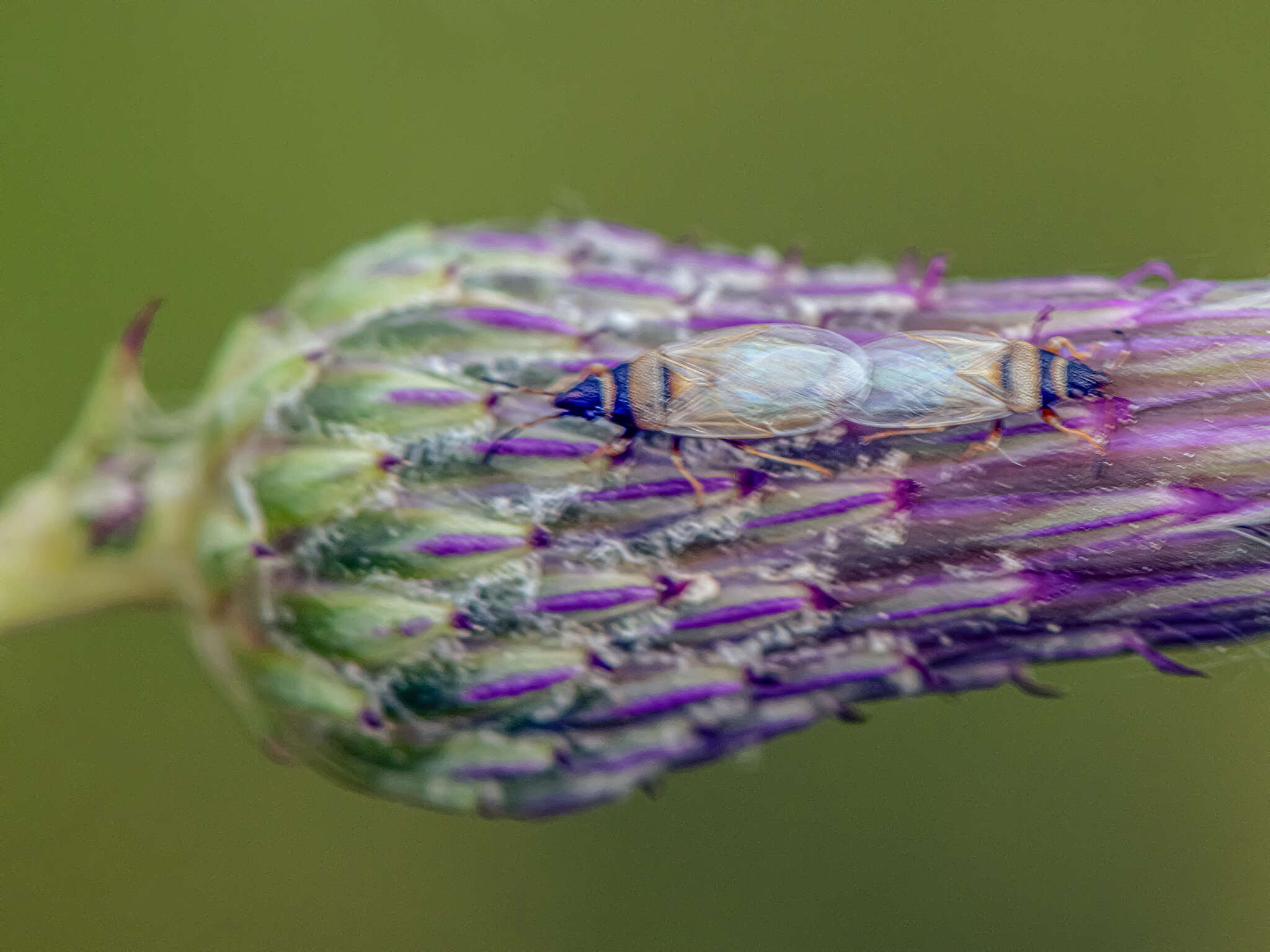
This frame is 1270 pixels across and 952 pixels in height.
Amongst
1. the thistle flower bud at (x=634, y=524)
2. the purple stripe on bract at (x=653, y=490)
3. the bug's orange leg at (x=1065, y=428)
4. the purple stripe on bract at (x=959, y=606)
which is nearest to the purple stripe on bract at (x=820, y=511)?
the thistle flower bud at (x=634, y=524)

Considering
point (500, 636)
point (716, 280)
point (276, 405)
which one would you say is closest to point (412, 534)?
point (500, 636)

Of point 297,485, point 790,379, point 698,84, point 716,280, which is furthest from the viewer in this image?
point 698,84

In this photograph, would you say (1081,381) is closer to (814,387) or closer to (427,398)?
(814,387)

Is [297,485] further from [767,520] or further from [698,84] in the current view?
[698,84]

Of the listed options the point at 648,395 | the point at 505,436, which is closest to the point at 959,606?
the point at 648,395

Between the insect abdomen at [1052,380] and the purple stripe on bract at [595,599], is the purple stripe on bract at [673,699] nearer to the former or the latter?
the purple stripe on bract at [595,599]

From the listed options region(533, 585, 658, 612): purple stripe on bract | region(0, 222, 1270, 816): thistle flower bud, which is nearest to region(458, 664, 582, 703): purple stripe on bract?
region(0, 222, 1270, 816): thistle flower bud
